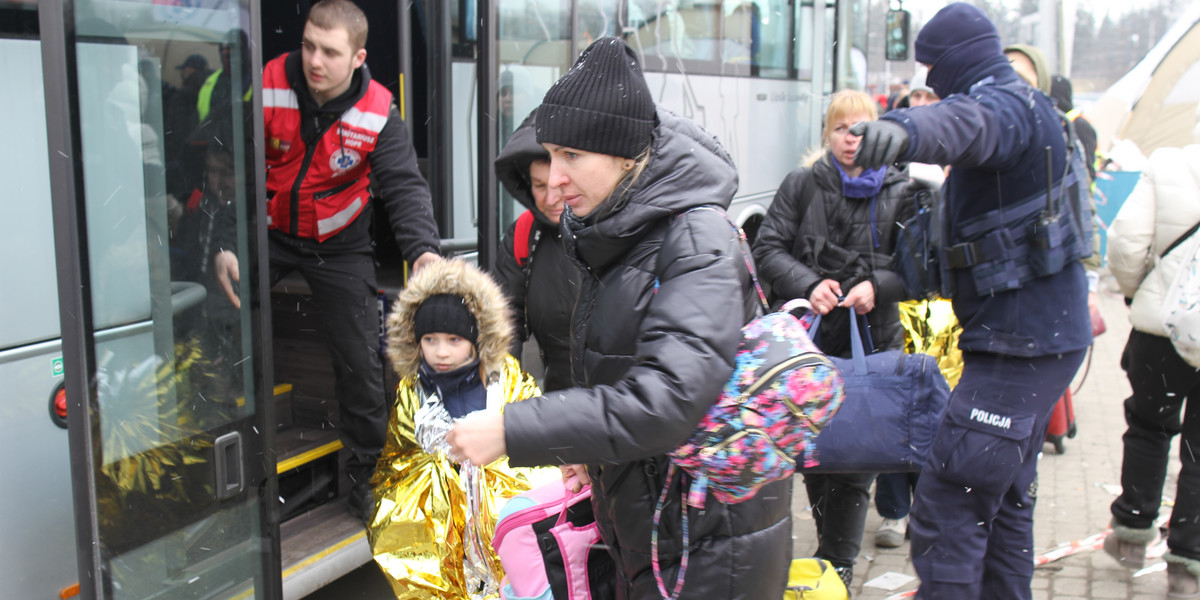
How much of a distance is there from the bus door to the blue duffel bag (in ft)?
5.67

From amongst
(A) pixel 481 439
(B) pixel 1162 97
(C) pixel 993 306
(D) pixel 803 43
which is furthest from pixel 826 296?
(B) pixel 1162 97

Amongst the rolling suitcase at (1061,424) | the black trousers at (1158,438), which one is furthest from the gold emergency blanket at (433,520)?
the rolling suitcase at (1061,424)

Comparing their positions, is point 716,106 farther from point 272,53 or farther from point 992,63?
point 992,63

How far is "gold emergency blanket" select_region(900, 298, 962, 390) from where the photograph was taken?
502 centimetres

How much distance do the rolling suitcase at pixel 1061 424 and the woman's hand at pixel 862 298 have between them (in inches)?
85.6

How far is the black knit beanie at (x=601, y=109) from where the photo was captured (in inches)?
71.7

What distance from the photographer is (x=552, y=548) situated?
7.25ft

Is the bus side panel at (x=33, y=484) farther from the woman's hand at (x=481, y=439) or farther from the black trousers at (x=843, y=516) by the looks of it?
the black trousers at (x=843, y=516)

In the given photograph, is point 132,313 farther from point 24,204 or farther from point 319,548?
point 319,548

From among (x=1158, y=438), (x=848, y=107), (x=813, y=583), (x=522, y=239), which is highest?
(x=848, y=107)

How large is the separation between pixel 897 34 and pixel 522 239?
5572mm

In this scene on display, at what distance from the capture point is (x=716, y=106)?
5578 mm

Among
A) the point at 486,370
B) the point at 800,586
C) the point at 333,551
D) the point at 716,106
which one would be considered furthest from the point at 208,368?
the point at 716,106

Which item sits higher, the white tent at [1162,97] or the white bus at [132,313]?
the white tent at [1162,97]
